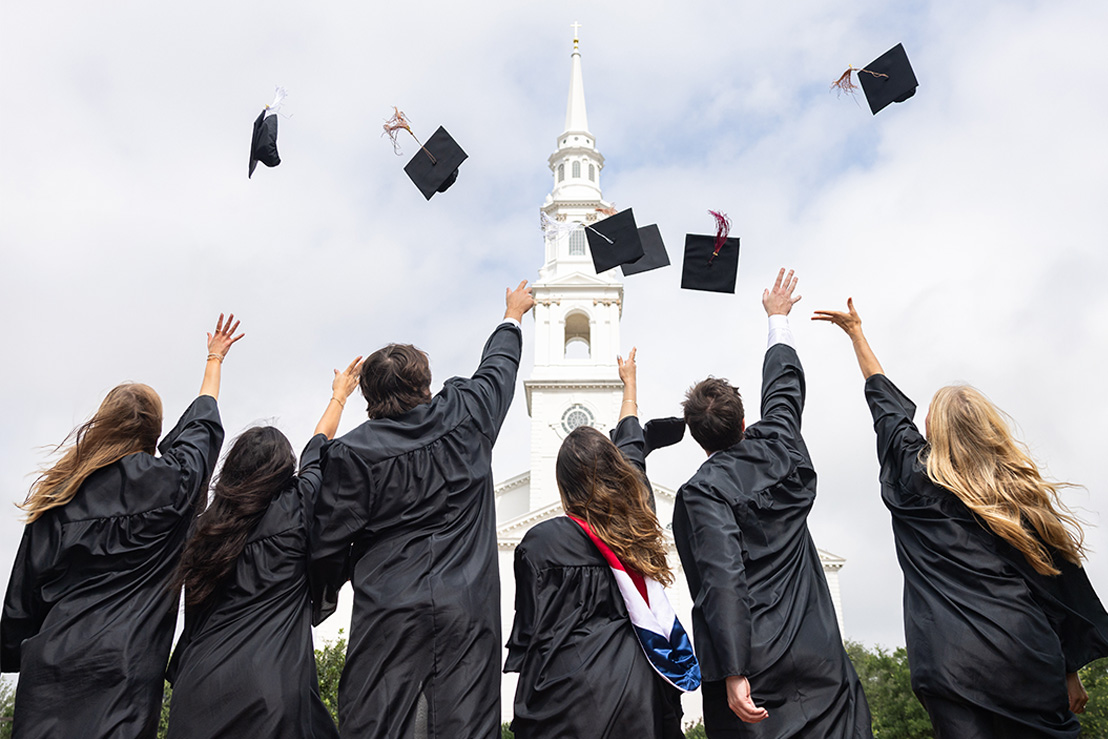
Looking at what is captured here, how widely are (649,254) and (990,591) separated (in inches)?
131

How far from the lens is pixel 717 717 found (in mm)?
3627

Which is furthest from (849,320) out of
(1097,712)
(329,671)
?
(329,671)

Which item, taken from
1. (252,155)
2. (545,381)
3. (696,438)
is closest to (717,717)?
(696,438)

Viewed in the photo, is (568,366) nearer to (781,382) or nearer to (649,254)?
(649,254)

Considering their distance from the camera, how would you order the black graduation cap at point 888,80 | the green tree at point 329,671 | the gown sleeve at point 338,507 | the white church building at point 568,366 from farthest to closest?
1. the white church building at point 568,366
2. the green tree at point 329,671
3. the black graduation cap at point 888,80
4. the gown sleeve at point 338,507

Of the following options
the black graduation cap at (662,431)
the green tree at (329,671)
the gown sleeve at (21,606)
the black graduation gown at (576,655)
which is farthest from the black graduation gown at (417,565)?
the green tree at (329,671)

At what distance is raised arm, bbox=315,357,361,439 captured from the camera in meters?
4.71

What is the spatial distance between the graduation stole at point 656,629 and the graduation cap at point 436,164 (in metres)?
3.35

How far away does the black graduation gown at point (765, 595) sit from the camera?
3521 mm

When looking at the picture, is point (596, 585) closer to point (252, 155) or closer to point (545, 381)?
point (252, 155)

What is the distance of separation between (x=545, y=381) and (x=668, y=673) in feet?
113

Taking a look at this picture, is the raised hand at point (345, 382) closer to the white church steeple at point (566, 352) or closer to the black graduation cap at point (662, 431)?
the black graduation cap at point (662, 431)

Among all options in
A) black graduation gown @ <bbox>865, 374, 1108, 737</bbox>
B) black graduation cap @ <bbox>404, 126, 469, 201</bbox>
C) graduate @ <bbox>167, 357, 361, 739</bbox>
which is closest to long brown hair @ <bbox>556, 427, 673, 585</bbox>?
black graduation gown @ <bbox>865, 374, 1108, 737</bbox>

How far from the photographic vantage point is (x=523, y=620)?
12.3 ft
